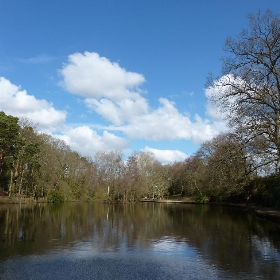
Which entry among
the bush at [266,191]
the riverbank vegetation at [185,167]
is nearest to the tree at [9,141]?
the riverbank vegetation at [185,167]

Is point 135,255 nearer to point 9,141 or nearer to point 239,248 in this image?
point 239,248

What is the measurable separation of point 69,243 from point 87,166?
51481 mm

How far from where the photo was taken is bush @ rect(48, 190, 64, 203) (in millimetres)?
53231

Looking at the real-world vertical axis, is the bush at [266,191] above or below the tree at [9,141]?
below

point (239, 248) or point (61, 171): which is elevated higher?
point (61, 171)

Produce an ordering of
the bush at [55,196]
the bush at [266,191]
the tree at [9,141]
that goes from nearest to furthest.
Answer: the bush at [266,191]
the tree at [9,141]
the bush at [55,196]

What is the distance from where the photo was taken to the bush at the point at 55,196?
53231 millimetres

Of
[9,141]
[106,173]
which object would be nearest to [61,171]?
[106,173]

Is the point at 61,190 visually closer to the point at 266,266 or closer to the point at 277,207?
the point at 277,207

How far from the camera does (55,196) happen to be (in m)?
54.1

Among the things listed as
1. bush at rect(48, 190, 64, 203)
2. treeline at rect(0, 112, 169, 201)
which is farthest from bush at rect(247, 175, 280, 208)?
bush at rect(48, 190, 64, 203)

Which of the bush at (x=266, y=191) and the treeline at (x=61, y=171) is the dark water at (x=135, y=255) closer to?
the bush at (x=266, y=191)

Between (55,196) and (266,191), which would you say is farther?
(55,196)

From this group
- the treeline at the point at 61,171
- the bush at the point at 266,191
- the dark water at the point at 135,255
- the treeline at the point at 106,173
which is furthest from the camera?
the treeline at the point at 61,171
